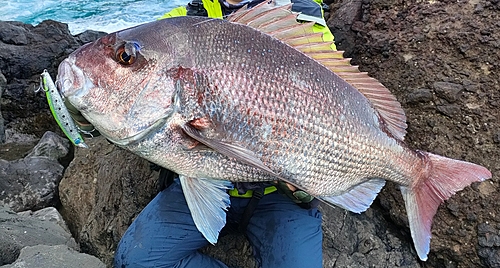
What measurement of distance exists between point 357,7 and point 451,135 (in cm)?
138

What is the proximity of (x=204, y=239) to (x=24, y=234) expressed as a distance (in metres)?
1.29

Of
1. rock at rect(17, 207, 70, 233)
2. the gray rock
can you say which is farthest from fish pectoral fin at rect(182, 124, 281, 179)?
the gray rock

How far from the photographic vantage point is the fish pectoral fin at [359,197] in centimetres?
235

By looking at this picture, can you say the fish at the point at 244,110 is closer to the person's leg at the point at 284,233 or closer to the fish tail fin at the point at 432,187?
the fish tail fin at the point at 432,187

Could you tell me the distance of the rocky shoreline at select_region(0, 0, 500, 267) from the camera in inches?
118

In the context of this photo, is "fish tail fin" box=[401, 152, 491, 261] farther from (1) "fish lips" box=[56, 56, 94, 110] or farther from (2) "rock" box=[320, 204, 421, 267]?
(1) "fish lips" box=[56, 56, 94, 110]

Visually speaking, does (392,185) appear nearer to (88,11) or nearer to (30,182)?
(30,182)

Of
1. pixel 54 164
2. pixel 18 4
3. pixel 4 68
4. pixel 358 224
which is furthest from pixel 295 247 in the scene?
pixel 18 4

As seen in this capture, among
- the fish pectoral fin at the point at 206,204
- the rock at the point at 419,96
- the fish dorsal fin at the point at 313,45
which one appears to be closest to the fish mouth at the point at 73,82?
the fish pectoral fin at the point at 206,204

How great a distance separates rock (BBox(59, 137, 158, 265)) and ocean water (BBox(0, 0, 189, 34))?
9.71m

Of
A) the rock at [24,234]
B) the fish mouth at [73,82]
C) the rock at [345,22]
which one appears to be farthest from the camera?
the rock at [345,22]

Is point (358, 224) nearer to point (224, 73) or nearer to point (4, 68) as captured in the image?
point (224, 73)

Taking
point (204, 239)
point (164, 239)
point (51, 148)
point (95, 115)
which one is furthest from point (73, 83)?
point (51, 148)

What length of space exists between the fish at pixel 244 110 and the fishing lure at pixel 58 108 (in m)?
0.09
